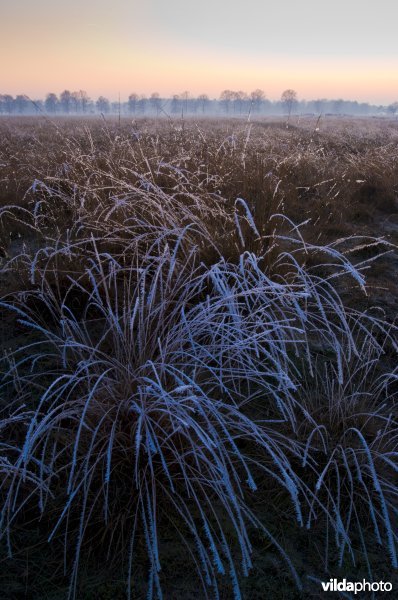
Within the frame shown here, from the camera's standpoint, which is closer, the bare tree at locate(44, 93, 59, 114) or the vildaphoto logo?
the vildaphoto logo

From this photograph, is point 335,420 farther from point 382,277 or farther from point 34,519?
point 382,277

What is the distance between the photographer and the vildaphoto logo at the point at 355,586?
1245 mm

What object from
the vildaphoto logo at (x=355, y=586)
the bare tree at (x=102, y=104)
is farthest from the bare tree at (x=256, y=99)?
the bare tree at (x=102, y=104)

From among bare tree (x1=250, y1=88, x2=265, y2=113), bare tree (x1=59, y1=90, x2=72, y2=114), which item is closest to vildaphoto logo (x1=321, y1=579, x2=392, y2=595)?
bare tree (x1=250, y1=88, x2=265, y2=113)

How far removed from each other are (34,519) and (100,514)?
218 millimetres

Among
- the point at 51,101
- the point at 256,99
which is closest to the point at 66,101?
the point at 51,101

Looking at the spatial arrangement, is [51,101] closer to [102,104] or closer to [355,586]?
[102,104]

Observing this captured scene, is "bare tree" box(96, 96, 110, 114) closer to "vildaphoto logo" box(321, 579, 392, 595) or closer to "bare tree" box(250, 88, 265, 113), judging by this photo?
"bare tree" box(250, 88, 265, 113)

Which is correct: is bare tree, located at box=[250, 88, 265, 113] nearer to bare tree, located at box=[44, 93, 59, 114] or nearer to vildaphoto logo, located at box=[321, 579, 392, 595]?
vildaphoto logo, located at box=[321, 579, 392, 595]

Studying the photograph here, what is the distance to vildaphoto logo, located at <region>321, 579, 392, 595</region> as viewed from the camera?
1.25 m

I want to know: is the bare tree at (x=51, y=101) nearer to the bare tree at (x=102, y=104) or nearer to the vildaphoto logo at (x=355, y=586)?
the bare tree at (x=102, y=104)

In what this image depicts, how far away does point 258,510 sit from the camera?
141cm

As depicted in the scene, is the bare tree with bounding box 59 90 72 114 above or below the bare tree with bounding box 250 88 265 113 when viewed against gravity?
above

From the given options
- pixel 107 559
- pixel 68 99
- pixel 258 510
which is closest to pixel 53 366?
pixel 107 559
